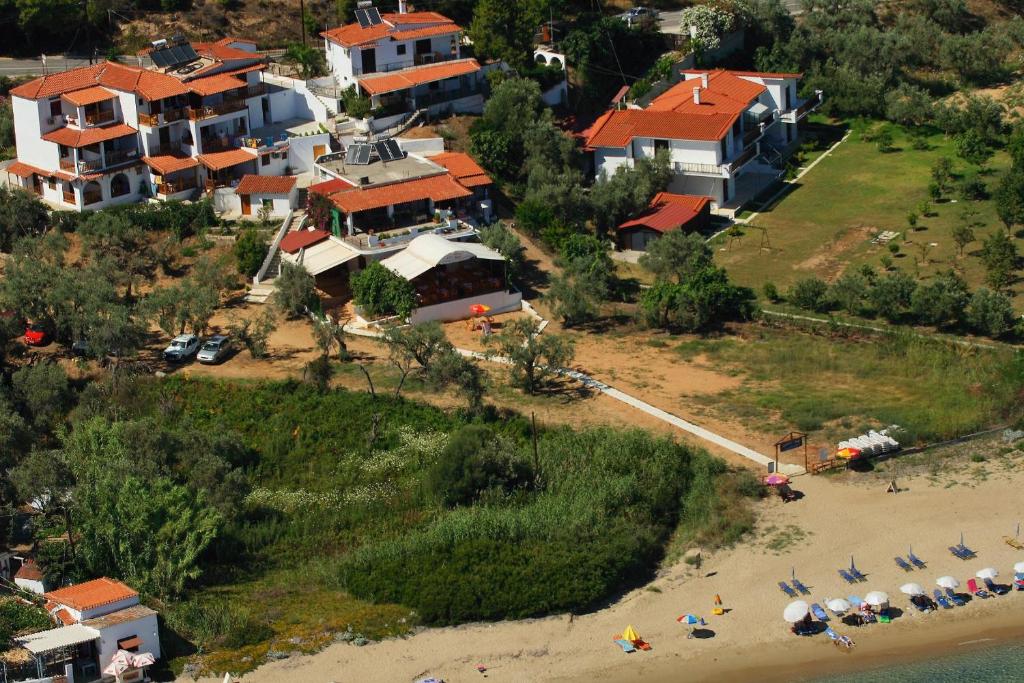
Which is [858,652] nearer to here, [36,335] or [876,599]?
[876,599]

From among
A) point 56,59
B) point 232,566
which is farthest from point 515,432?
point 56,59

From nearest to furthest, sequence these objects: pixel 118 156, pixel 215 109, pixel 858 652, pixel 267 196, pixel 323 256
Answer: pixel 858 652, pixel 323 256, pixel 267 196, pixel 118 156, pixel 215 109

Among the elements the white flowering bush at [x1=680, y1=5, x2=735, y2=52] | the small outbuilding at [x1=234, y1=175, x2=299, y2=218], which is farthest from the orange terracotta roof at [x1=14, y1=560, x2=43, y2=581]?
the white flowering bush at [x1=680, y1=5, x2=735, y2=52]

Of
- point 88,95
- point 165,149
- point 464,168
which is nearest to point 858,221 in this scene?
point 464,168

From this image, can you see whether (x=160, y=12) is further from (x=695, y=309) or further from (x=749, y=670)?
(x=749, y=670)

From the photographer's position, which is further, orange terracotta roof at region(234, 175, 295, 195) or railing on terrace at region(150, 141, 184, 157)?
railing on terrace at region(150, 141, 184, 157)

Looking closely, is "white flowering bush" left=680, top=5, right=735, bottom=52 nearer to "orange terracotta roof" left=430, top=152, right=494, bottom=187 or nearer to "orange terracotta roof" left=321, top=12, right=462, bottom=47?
"orange terracotta roof" left=321, top=12, right=462, bottom=47
